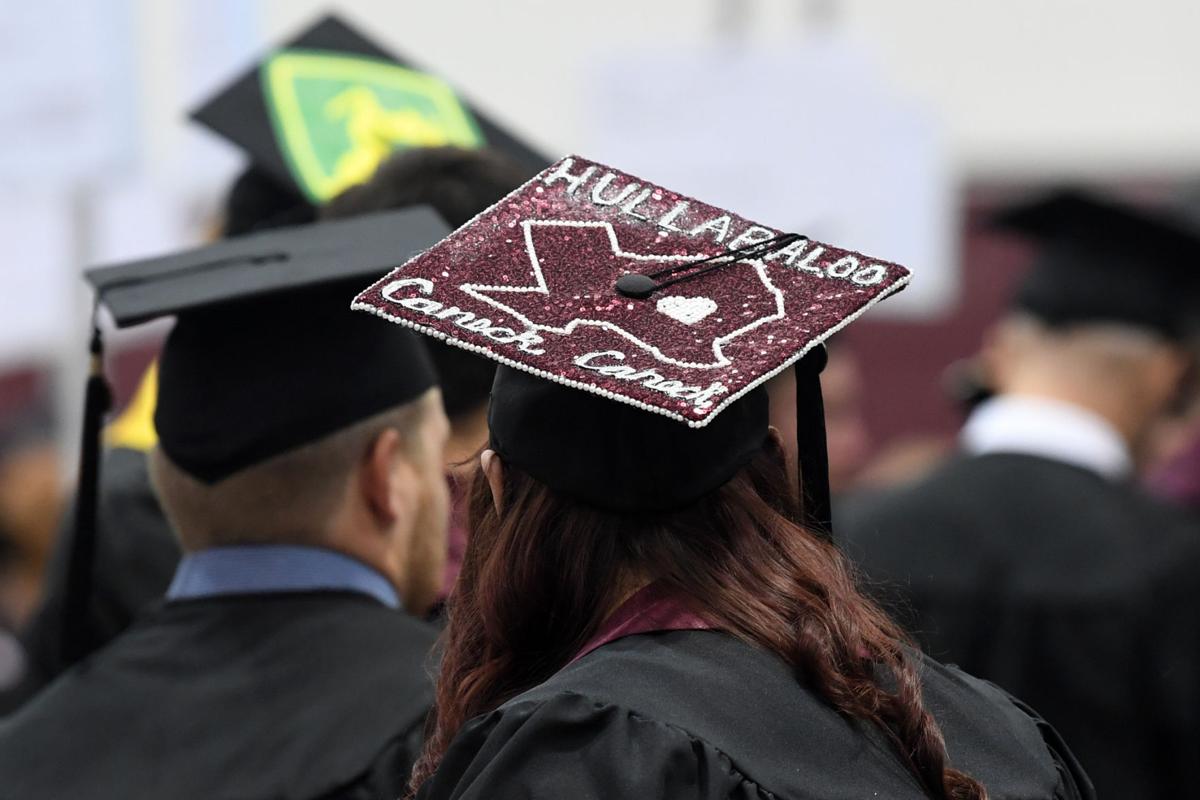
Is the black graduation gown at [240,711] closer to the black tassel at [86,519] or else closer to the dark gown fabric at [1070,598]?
the black tassel at [86,519]

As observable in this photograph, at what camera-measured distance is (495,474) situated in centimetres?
191

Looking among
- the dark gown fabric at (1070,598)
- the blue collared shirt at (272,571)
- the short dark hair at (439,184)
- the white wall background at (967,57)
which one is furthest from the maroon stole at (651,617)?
the white wall background at (967,57)

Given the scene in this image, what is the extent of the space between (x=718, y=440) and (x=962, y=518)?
242 centimetres

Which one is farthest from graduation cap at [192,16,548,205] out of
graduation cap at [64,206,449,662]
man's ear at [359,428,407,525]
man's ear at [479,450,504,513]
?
man's ear at [479,450,504,513]

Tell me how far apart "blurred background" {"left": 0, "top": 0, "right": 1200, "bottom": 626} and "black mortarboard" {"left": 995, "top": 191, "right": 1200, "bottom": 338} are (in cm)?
19

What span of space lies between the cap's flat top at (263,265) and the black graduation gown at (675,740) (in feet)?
2.93

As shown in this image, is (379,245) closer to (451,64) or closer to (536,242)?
(536,242)

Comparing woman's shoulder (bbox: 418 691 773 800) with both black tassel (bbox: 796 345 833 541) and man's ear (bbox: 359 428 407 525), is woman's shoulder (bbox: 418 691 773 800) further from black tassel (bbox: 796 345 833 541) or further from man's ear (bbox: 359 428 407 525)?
man's ear (bbox: 359 428 407 525)

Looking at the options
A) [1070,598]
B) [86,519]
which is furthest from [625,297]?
[1070,598]

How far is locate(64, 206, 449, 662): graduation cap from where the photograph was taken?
8.22ft

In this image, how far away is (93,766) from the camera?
93.6 inches

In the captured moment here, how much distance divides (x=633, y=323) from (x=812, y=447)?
0.28 m

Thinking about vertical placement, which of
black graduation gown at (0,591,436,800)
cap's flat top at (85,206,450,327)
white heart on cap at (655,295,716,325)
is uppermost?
white heart on cap at (655,295,716,325)

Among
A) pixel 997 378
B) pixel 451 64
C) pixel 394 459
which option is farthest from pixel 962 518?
pixel 451 64
